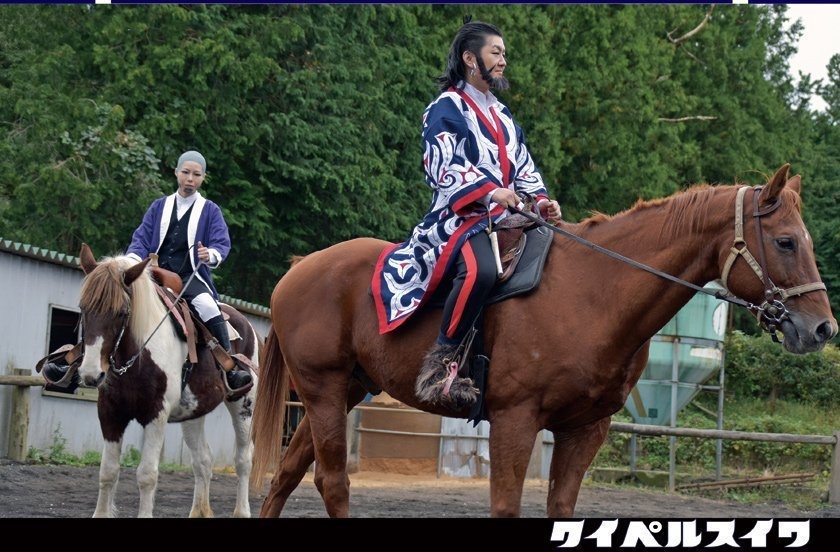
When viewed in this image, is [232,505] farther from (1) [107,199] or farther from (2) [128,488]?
(1) [107,199]

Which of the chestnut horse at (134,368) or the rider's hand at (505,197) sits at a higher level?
the rider's hand at (505,197)

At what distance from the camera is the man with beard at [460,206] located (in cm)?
609

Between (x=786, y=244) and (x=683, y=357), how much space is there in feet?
45.4

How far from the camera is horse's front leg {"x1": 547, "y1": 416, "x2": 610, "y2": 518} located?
6.21 metres

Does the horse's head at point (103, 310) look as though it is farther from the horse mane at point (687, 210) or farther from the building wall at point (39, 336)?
the building wall at point (39, 336)

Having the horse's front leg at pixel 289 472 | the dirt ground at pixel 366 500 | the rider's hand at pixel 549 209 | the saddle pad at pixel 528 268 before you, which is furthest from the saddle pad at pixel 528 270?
the dirt ground at pixel 366 500

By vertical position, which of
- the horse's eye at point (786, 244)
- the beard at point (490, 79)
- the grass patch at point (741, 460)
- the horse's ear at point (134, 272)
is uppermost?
the beard at point (490, 79)

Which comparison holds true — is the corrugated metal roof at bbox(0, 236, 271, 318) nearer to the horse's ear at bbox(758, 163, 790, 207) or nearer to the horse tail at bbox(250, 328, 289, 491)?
the horse tail at bbox(250, 328, 289, 491)

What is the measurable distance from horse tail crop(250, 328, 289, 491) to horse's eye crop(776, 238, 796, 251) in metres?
3.33

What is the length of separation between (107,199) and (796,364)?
18.3m

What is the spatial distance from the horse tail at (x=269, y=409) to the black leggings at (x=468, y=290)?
192 centimetres

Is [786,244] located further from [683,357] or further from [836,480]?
[683,357]

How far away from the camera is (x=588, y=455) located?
6.29m

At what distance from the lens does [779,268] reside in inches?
219
